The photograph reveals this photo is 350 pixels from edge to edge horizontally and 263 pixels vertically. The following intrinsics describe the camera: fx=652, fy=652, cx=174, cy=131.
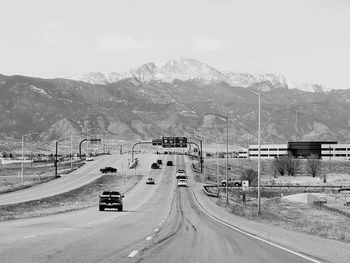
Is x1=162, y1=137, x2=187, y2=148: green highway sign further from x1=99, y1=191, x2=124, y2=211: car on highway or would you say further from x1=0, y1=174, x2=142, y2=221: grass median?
x1=99, y1=191, x2=124, y2=211: car on highway

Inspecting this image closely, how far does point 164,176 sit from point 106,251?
126 m

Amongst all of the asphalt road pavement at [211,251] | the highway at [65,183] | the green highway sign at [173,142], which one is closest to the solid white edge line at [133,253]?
the asphalt road pavement at [211,251]

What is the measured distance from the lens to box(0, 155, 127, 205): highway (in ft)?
291

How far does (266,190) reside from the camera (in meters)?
123

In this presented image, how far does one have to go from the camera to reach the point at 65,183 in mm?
120625

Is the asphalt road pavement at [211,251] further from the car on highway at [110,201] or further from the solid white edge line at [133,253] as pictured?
the car on highway at [110,201]

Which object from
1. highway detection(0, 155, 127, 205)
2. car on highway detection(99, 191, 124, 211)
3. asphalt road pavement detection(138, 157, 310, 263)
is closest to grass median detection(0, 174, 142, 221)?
highway detection(0, 155, 127, 205)

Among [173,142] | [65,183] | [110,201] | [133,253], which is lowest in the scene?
[110,201]

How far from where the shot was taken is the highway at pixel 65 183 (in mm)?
88812

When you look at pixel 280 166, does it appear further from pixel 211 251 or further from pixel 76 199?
pixel 211 251

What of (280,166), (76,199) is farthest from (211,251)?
(280,166)

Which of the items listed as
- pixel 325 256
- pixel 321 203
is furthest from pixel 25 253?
pixel 321 203

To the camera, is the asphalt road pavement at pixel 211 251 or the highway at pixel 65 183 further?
the highway at pixel 65 183

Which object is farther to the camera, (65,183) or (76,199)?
(65,183)
